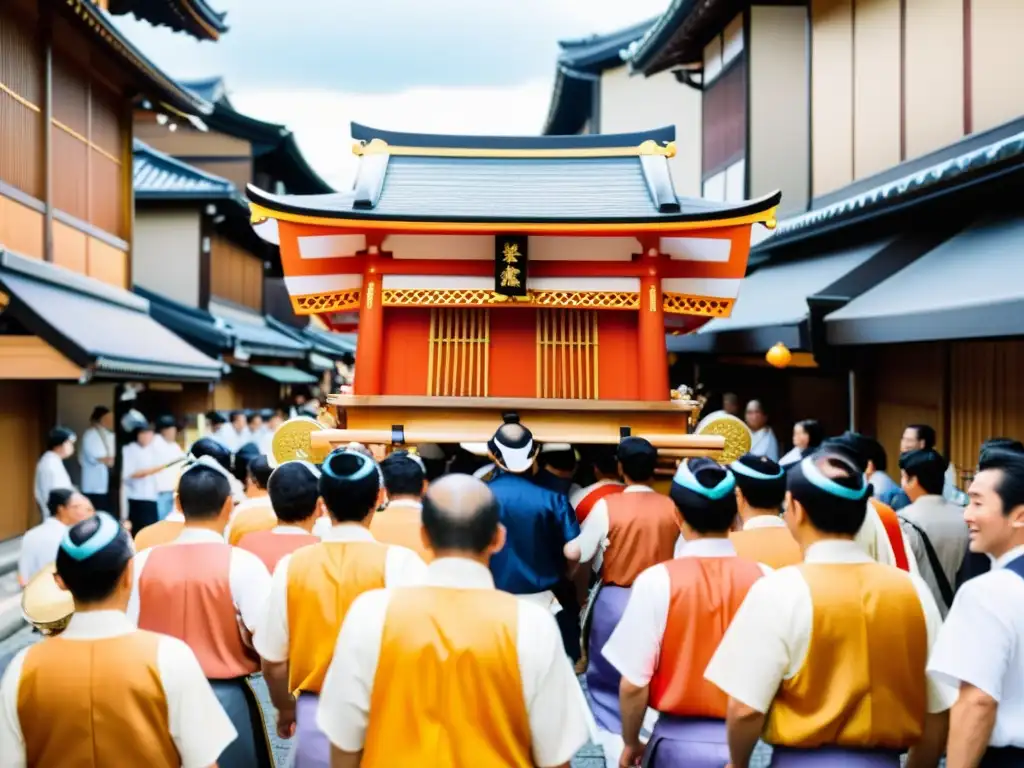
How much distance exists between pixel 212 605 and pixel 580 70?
19.0 metres

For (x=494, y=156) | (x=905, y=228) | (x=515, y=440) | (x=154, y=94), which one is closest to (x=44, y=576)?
(x=515, y=440)

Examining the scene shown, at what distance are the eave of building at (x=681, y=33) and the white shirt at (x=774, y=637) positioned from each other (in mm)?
11073

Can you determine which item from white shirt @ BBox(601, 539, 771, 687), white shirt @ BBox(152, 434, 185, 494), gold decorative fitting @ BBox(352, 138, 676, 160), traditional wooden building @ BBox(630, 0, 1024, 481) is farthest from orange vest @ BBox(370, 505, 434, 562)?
white shirt @ BBox(152, 434, 185, 494)

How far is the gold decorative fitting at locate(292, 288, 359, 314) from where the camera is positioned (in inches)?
258

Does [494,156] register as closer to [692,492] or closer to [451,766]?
[692,492]

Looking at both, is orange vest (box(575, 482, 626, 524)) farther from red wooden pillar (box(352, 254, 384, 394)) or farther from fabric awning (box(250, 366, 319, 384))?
fabric awning (box(250, 366, 319, 384))

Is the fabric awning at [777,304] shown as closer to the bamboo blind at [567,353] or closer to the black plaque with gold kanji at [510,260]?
the bamboo blind at [567,353]

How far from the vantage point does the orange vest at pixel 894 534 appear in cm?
423

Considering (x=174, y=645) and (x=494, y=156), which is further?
(x=494, y=156)

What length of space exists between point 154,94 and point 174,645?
12.9 m

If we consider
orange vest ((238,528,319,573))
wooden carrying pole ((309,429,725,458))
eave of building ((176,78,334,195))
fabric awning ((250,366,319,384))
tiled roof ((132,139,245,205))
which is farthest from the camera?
eave of building ((176,78,334,195))

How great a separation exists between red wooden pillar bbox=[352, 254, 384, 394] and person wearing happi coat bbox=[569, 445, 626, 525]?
1.68 meters

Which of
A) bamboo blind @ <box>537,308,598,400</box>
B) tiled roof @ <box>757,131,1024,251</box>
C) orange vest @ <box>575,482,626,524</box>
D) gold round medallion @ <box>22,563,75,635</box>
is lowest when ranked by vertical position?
→ gold round medallion @ <box>22,563,75,635</box>

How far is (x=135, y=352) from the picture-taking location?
1058cm
